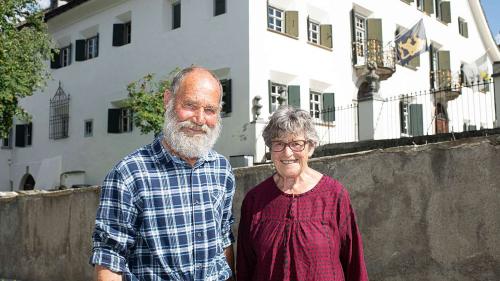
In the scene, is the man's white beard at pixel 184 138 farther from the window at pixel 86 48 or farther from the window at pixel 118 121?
the window at pixel 86 48

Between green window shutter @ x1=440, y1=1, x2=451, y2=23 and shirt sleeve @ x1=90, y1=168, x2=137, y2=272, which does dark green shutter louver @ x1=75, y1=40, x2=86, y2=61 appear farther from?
shirt sleeve @ x1=90, y1=168, x2=137, y2=272

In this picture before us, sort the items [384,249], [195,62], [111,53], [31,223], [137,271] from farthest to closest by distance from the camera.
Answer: [111,53], [195,62], [31,223], [384,249], [137,271]

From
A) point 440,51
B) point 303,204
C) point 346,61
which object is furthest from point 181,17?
point 303,204

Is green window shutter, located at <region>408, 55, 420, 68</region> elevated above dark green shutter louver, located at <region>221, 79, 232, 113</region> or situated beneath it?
elevated above

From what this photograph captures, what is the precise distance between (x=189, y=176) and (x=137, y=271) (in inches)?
20.4

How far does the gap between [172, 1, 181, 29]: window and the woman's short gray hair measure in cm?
1513

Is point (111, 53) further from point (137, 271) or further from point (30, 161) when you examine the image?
point (137, 271)

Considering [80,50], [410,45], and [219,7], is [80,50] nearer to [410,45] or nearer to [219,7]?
[219,7]

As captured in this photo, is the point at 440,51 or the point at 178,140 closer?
Answer: the point at 178,140

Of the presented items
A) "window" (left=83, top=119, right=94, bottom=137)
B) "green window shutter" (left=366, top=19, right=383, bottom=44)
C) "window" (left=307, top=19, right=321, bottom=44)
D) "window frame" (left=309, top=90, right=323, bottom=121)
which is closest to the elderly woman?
"window frame" (left=309, top=90, right=323, bottom=121)

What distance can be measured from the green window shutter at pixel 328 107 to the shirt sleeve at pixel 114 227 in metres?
14.2

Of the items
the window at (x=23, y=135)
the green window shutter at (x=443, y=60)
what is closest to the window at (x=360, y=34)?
the green window shutter at (x=443, y=60)

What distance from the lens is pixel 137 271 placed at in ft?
8.40

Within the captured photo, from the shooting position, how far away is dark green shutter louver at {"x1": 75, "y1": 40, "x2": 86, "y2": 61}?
21.0 meters
